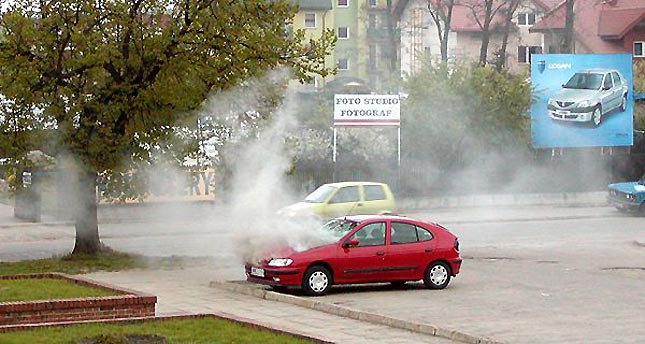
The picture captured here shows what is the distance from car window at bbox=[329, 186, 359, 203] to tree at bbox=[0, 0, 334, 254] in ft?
23.4

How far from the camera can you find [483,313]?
17.2 meters

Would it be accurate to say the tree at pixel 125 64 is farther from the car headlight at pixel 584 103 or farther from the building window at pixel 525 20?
the building window at pixel 525 20

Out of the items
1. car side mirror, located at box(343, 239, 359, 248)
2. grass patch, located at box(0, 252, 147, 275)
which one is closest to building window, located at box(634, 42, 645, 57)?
grass patch, located at box(0, 252, 147, 275)

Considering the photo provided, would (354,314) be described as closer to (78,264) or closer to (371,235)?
(371,235)

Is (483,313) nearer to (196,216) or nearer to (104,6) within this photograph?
(104,6)

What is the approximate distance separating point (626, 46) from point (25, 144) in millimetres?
59249

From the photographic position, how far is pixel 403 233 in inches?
796

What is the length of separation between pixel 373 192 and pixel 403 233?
1150 centimetres

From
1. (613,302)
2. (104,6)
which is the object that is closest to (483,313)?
A: (613,302)

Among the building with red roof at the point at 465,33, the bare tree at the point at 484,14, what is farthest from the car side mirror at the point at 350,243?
the building with red roof at the point at 465,33

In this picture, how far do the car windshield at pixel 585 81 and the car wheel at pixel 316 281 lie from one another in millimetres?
29090

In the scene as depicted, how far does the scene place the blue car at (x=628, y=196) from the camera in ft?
131

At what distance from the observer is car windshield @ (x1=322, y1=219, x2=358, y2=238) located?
2001cm

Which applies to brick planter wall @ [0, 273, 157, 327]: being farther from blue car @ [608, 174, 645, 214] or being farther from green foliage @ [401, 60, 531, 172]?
green foliage @ [401, 60, 531, 172]
